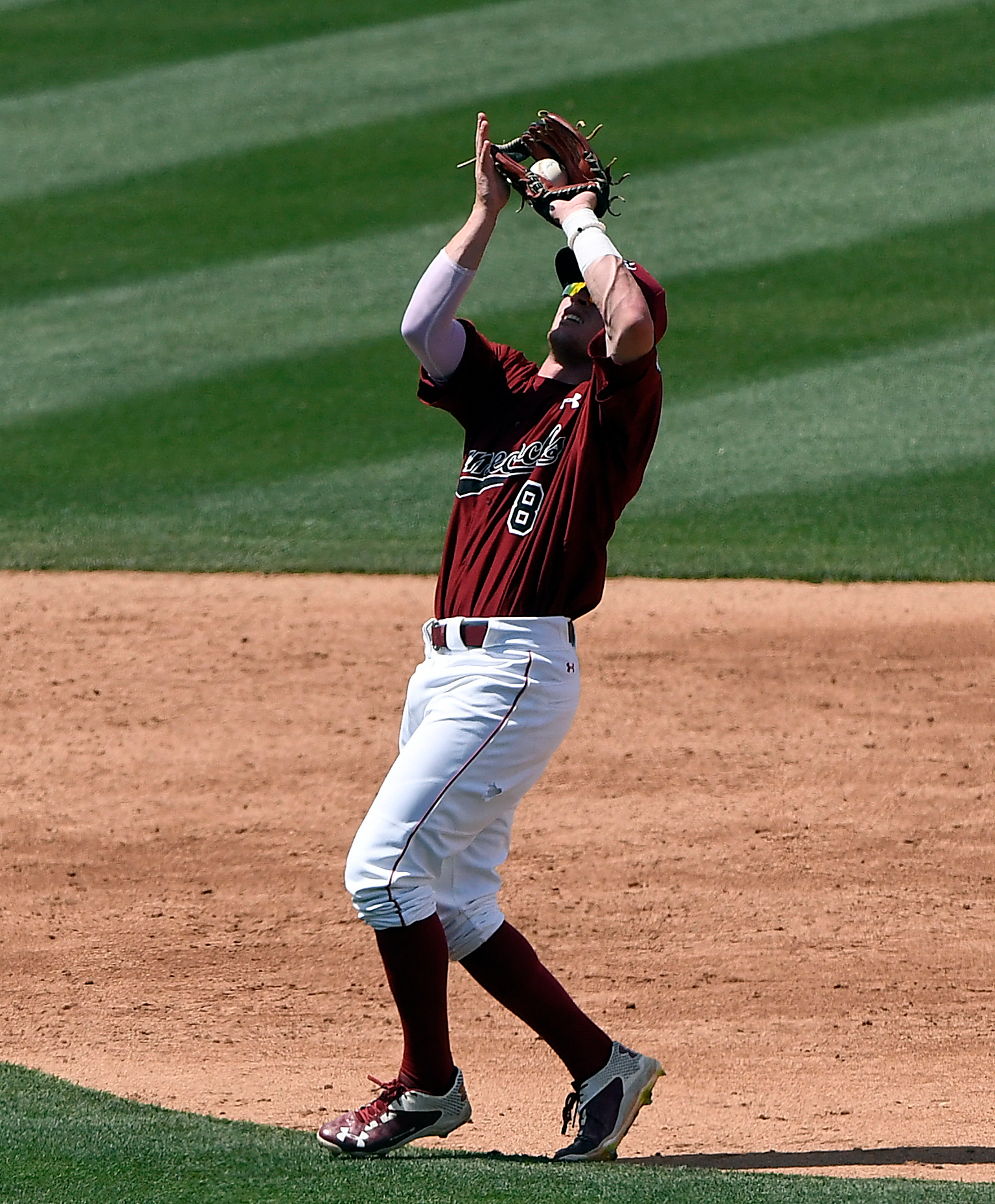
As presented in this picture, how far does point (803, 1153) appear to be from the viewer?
380 cm

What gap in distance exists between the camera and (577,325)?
381 centimetres

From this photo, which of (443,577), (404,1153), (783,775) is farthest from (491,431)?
(783,775)

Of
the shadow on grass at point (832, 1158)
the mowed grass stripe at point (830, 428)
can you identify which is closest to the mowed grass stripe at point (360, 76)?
the mowed grass stripe at point (830, 428)

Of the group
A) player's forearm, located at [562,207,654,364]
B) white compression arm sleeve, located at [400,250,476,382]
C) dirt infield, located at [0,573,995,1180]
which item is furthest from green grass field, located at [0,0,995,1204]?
player's forearm, located at [562,207,654,364]

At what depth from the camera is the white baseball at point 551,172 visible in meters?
3.76

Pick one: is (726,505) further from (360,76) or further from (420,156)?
(360,76)

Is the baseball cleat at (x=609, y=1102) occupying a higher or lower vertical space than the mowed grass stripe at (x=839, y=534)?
lower

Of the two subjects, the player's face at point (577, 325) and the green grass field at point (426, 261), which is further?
the green grass field at point (426, 261)

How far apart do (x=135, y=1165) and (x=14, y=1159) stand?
23 cm

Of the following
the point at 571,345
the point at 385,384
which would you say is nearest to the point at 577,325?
the point at 571,345

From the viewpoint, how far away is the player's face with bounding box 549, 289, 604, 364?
3807 mm

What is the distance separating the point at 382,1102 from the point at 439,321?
1.68 metres

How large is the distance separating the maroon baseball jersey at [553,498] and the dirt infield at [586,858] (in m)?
1.27

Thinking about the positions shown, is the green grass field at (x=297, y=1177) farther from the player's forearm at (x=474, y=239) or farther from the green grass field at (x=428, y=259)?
the green grass field at (x=428, y=259)
